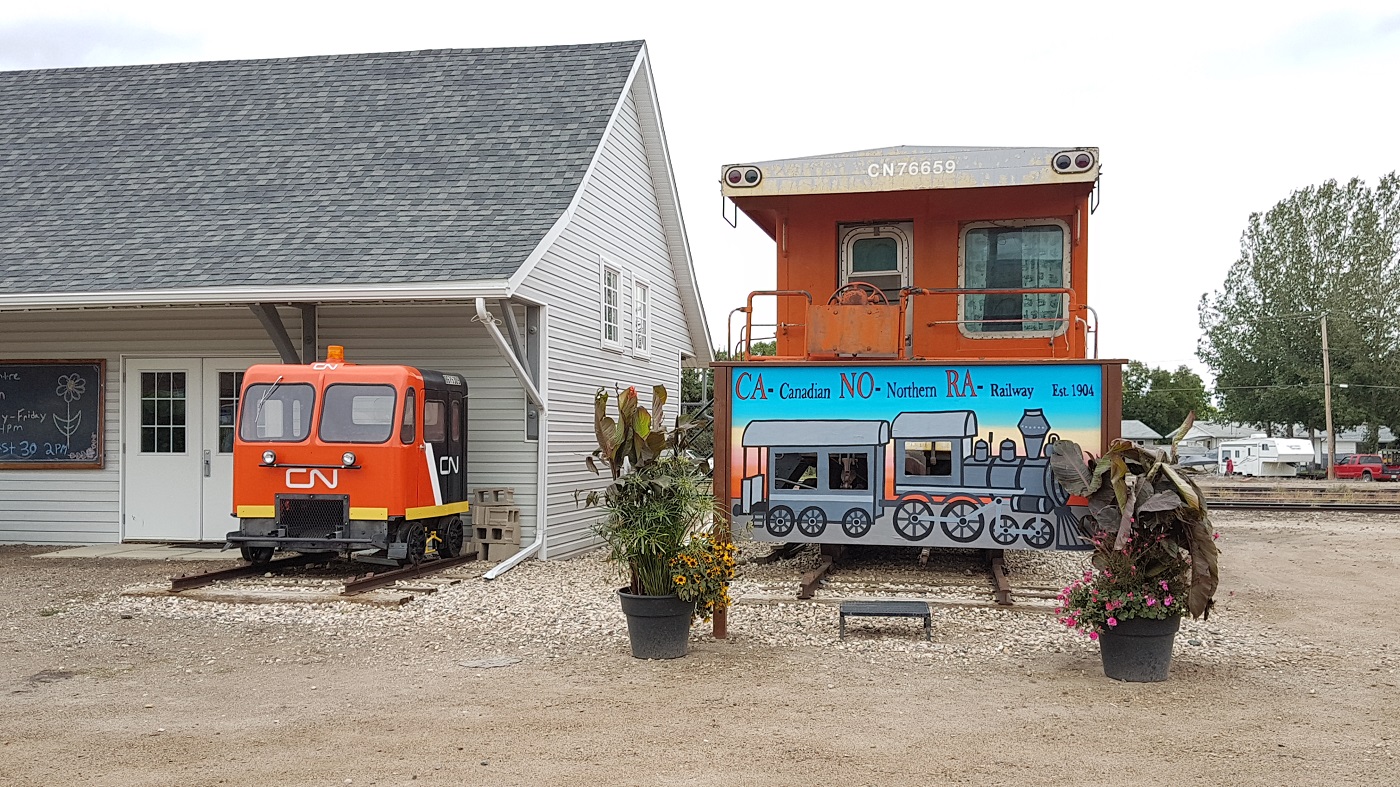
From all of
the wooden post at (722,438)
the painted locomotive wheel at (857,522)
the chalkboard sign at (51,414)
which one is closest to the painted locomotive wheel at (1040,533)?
the painted locomotive wheel at (857,522)

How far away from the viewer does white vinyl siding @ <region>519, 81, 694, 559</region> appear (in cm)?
1331

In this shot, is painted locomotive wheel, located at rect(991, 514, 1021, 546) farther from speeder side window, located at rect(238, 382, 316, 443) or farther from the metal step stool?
speeder side window, located at rect(238, 382, 316, 443)

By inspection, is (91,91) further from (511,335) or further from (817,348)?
(817,348)

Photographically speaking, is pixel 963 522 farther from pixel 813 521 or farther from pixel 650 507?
pixel 650 507

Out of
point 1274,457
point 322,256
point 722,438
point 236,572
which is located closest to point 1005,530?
point 722,438

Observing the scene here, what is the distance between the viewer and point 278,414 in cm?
1137

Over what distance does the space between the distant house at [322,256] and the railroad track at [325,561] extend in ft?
3.90

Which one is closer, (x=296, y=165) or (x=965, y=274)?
(x=965, y=274)

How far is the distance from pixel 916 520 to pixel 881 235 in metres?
3.09

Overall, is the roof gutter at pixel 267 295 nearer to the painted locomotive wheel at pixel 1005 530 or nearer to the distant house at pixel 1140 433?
the painted locomotive wheel at pixel 1005 530

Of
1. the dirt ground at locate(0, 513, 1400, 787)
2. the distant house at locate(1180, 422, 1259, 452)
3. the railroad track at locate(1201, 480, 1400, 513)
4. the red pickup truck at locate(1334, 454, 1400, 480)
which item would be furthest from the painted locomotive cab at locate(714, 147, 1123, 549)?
the distant house at locate(1180, 422, 1259, 452)

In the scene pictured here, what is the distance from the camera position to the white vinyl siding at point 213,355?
13188 mm

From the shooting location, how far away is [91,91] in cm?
1714

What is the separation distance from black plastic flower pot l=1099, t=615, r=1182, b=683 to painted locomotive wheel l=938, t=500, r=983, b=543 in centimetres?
335
